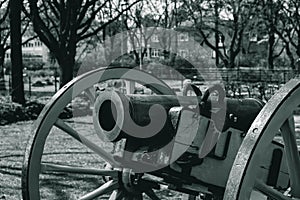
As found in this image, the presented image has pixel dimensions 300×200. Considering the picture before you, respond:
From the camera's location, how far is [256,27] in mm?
41719

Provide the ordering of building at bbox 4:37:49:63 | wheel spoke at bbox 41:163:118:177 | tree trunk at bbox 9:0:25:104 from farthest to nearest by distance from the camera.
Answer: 1. building at bbox 4:37:49:63
2. tree trunk at bbox 9:0:25:104
3. wheel spoke at bbox 41:163:118:177

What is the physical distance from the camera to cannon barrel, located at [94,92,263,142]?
3.85m

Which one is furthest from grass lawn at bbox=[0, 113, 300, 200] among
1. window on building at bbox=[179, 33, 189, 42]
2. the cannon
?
window on building at bbox=[179, 33, 189, 42]

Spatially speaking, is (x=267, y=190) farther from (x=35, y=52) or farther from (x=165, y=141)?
(x=35, y=52)

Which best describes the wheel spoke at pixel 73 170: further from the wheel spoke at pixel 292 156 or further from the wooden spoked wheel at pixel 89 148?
the wheel spoke at pixel 292 156

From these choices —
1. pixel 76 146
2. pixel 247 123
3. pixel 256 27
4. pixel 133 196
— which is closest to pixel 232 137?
pixel 247 123

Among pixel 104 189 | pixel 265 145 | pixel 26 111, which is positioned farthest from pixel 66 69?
pixel 265 145

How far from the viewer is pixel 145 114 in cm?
399

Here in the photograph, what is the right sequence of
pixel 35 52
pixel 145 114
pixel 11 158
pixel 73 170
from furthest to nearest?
1. pixel 35 52
2. pixel 11 158
3. pixel 73 170
4. pixel 145 114

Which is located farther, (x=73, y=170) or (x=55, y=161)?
(x=55, y=161)

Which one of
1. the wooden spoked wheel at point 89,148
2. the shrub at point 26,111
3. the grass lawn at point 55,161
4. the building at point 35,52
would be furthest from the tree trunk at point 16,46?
the building at point 35,52

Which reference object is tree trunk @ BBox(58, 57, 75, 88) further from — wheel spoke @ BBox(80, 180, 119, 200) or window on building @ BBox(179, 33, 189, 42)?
window on building @ BBox(179, 33, 189, 42)

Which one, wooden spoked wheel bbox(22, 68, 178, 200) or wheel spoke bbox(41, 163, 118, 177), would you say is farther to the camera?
wheel spoke bbox(41, 163, 118, 177)

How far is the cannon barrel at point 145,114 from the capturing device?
3.85 meters
